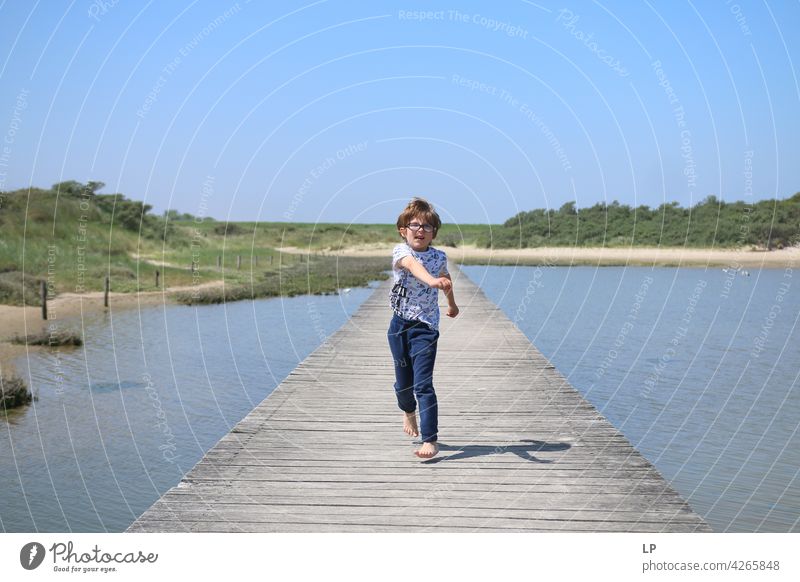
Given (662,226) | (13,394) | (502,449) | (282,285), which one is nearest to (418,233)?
(502,449)

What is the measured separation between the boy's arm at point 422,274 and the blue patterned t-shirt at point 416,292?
112mm

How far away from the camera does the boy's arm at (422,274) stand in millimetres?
6082

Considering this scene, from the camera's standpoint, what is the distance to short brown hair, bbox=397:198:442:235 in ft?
21.2

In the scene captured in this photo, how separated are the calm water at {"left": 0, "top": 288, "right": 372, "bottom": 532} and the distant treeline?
135 feet

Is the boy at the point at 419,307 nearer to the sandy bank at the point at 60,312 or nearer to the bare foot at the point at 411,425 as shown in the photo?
the bare foot at the point at 411,425

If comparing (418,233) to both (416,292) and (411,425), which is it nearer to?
(416,292)

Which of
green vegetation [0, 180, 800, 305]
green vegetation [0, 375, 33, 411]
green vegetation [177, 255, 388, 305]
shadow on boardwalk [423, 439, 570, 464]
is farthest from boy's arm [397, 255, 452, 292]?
green vegetation [177, 255, 388, 305]

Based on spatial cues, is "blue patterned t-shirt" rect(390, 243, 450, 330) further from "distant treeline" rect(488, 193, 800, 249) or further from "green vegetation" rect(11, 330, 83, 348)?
"distant treeline" rect(488, 193, 800, 249)

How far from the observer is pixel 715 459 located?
10.5m

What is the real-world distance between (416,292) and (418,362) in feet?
1.81

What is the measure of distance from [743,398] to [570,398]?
573cm

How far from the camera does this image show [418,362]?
6.72m

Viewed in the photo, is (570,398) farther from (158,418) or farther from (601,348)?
(601,348)

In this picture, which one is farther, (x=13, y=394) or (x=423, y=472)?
(x=13, y=394)
